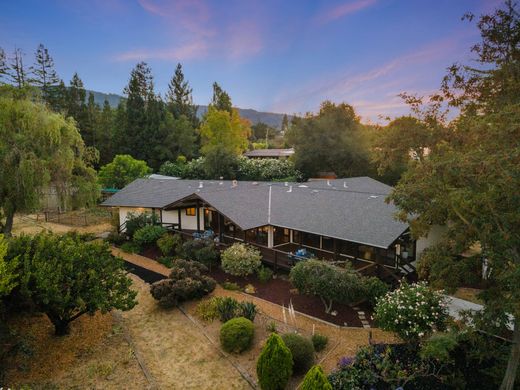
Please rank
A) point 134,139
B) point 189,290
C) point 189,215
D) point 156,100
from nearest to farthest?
point 189,290 < point 189,215 < point 134,139 < point 156,100

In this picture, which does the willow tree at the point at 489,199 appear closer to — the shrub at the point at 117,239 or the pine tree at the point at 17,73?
the shrub at the point at 117,239

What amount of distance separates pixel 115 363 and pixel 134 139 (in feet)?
160

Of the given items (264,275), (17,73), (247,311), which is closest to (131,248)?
(264,275)

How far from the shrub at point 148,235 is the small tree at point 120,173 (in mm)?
19320

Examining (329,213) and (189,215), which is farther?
(189,215)

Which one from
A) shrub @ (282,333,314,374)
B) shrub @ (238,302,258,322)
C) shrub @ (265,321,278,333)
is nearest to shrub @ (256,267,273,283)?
shrub @ (238,302,258,322)

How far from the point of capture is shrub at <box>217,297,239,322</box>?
13453 mm

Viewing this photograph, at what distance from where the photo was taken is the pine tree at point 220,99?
80850mm

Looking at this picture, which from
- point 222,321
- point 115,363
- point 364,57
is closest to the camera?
point 115,363

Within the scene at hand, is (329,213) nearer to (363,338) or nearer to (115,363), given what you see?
(363,338)

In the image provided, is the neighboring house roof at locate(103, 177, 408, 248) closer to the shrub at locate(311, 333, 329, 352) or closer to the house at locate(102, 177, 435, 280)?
the house at locate(102, 177, 435, 280)

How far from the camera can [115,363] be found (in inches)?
428

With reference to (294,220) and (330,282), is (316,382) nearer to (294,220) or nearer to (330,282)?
(330,282)

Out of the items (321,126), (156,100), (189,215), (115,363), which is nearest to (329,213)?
(189,215)
